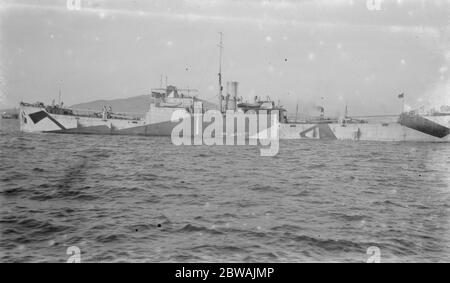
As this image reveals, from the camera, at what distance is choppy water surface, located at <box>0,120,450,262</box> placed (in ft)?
20.3

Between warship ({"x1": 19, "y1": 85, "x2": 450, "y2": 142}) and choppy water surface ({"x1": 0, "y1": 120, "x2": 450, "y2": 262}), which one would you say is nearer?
choppy water surface ({"x1": 0, "y1": 120, "x2": 450, "y2": 262})

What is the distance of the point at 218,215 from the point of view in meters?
8.31

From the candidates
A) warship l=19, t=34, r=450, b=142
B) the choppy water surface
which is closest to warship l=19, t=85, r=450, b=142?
warship l=19, t=34, r=450, b=142

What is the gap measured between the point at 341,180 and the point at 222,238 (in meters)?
8.45

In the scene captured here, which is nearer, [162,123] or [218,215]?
[218,215]

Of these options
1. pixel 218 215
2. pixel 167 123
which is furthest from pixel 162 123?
pixel 218 215

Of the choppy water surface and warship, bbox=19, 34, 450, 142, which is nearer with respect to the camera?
the choppy water surface

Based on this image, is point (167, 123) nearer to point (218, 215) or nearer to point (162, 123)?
point (162, 123)

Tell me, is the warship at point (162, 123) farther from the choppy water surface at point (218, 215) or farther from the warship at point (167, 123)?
the choppy water surface at point (218, 215)

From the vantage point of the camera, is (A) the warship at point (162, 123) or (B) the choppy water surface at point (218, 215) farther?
(A) the warship at point (162, 123)

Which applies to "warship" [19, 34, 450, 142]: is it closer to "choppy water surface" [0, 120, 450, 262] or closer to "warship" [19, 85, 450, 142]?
"warship" [19, 85, 450, 142]

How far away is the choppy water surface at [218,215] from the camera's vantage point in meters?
6.18

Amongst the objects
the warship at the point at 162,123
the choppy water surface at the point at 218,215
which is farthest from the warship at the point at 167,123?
the choppy water surface at the point at 218,215
